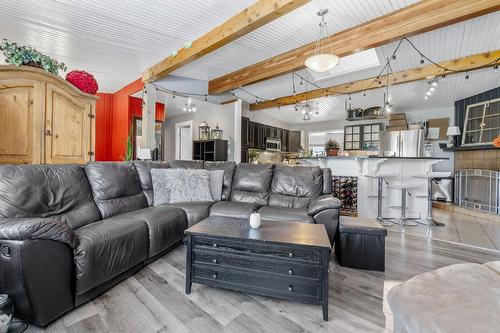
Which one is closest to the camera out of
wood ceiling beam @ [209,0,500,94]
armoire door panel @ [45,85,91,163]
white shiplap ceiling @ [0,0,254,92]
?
armoire door panel @ [45,85,91,163]

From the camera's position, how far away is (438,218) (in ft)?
16.0

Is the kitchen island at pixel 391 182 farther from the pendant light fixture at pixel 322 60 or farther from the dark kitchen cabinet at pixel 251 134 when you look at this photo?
the dark kitchen cabinet at pixel 251 134

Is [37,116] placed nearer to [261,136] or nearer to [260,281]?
[260,281]

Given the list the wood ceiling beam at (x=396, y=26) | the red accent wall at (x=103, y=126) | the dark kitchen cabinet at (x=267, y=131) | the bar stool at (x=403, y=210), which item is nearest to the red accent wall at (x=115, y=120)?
the red accent wall at (x=103, y=126)

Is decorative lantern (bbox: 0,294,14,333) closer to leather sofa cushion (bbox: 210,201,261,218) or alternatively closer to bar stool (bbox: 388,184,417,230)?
leather sofa cushion (bbox: 210,201,261,218)

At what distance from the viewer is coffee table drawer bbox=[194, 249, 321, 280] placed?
5.45ft

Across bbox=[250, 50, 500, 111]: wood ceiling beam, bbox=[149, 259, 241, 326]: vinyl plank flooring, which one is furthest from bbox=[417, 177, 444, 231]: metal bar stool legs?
bbox=[149, 259, 241, 326]: vinyl plank flooring

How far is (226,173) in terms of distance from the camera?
3.69 meters

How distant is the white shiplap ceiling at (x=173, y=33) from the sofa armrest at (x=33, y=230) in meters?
2.59

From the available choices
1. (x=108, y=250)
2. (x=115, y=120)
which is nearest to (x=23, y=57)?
(x=108, y=250)

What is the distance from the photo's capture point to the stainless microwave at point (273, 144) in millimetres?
8148

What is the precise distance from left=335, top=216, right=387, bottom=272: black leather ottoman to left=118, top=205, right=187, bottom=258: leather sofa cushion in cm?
173

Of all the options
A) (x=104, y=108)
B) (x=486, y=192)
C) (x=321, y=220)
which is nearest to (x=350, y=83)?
(x=486, y=192)

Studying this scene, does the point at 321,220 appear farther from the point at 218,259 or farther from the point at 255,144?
the point at 255,144
